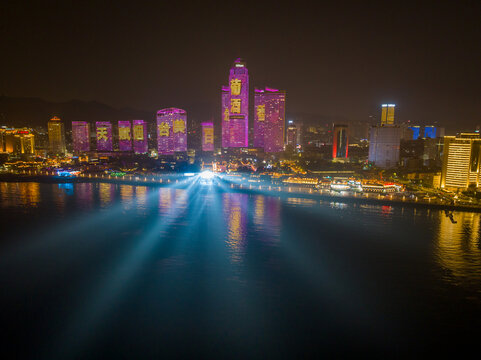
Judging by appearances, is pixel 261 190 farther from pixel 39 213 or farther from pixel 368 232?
pixel 39 213

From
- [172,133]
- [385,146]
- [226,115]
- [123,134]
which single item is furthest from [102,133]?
[385,146]

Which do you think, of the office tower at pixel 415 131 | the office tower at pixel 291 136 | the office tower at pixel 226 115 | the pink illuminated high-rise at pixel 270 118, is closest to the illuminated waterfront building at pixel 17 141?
the office tower at pixel 226 115

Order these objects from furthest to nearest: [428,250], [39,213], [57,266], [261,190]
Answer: [261,190]
[39,213]
[428,250]
[57,266]

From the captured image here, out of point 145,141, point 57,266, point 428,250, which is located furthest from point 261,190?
point 145,141

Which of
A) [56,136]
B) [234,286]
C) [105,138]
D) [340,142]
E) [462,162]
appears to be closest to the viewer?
[234,286]

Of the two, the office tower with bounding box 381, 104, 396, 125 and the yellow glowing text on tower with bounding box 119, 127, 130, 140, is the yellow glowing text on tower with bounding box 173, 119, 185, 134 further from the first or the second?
the office tower with bounding box 381, 104, 396, 125

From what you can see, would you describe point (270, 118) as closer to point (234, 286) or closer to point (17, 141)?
point (17, 141)

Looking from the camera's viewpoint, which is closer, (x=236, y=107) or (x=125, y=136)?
(x=236, y=107)

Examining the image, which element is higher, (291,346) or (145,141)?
(145,141)
